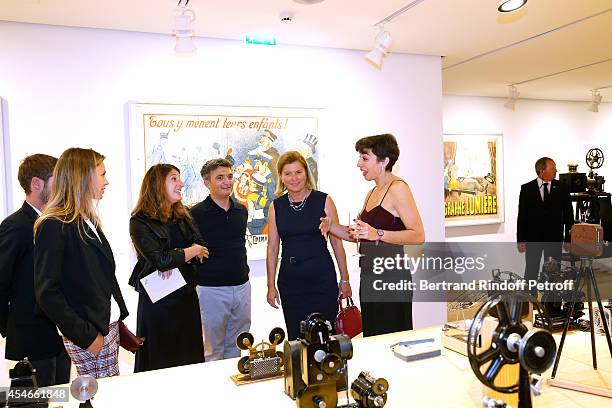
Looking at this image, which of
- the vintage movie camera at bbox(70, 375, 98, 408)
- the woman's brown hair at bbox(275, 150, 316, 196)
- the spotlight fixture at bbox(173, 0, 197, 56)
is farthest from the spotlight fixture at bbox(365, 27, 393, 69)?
the vintage movie camera at bbox(70, 375, 98, 408)

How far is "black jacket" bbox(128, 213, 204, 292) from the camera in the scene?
8.82 ft

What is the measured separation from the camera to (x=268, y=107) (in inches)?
163

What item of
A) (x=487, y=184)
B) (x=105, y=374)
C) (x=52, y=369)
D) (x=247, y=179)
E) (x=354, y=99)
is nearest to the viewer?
(x=105, y=374)

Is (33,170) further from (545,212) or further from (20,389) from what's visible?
(545,212)

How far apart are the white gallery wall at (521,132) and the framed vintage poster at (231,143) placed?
12.8 feet

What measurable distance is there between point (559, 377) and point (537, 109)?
7.33 metres

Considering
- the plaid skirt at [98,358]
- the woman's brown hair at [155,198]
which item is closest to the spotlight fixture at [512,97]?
the woman's brown hair at [155,198]

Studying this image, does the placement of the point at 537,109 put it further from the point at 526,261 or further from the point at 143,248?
the point at 143,248

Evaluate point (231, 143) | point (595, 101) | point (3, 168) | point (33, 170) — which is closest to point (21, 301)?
point (33, 170)

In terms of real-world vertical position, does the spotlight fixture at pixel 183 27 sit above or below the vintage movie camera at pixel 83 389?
above

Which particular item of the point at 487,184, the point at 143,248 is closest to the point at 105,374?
the point at 143,248

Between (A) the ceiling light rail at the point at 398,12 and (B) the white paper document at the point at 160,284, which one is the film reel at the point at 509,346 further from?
(A) the ceiling light rail at the point at 398,12

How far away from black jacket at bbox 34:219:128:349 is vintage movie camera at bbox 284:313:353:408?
101 cm

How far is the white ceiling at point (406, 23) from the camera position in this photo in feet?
10.8
